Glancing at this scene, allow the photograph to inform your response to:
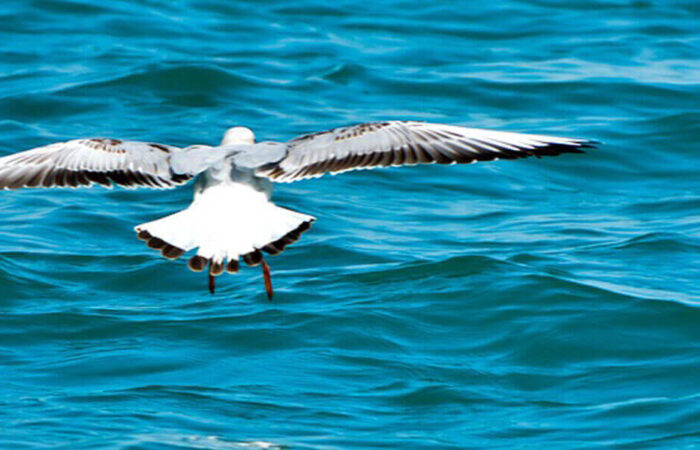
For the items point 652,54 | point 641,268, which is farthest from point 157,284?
point 652,54

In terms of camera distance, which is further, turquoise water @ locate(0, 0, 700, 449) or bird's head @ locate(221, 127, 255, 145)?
bird's head @ locate(221, 127, 255, 145)

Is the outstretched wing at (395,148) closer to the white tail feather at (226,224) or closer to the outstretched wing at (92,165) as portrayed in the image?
the white tail feather at (226,224)

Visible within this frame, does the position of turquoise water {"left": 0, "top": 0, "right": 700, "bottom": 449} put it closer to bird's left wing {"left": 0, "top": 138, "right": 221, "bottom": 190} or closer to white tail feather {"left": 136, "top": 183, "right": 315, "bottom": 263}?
white tail feather {"left": 136, "top": 183, "right": 315, "bottom": 263}

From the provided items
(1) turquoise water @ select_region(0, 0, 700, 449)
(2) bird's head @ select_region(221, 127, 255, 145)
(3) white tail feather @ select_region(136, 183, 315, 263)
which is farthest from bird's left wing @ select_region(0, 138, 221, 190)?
(1) turquoise water @ select_region(0, 0, 700, 449)

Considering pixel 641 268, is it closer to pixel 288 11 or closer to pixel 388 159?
pixel 388 159

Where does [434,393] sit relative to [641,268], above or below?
below

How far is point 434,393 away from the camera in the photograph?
754 centimetres

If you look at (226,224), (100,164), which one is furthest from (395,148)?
(100,164)

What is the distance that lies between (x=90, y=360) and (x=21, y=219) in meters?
2.93

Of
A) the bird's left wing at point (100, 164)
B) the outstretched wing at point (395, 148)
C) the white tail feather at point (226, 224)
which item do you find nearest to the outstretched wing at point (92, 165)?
the bird's left wing at point (100, 164)

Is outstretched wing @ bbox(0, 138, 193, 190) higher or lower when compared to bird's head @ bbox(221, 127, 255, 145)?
lower

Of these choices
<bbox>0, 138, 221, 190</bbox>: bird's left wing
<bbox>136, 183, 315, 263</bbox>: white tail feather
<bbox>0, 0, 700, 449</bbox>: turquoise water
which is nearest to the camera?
<bbox>136, 183, 315, 263</bbox>: white tail feather

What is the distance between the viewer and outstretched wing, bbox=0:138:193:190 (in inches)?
279

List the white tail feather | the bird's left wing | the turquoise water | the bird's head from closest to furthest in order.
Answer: the white tail feather < the bird's left wing < the turquoise water < the bird's head
